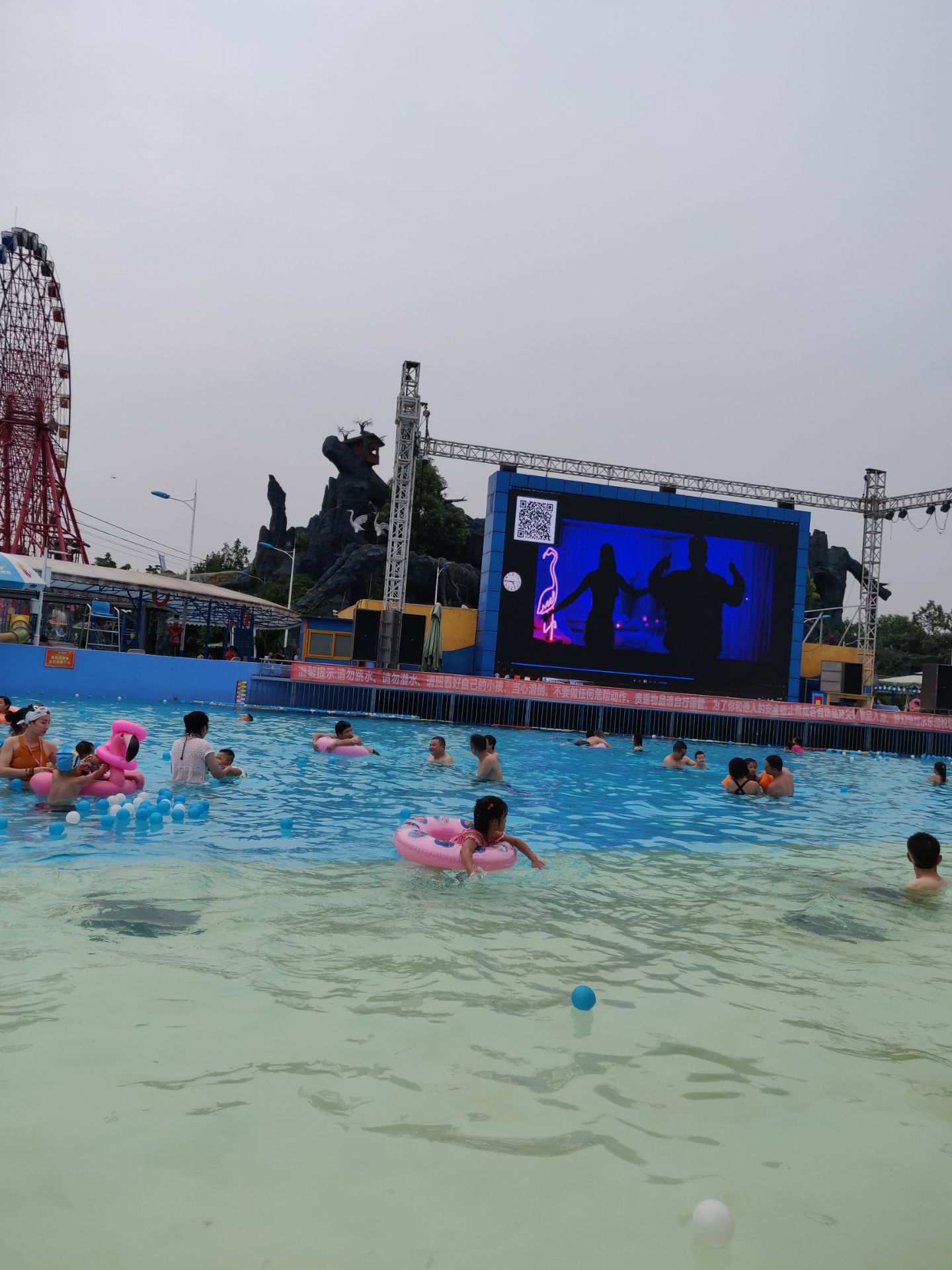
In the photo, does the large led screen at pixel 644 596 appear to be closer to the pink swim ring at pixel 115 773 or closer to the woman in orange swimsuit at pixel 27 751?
the pink swim ring at pixel 115 773

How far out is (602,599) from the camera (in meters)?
33.3

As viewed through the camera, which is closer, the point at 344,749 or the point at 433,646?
the point at 344,749

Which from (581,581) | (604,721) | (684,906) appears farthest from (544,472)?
(684,906)

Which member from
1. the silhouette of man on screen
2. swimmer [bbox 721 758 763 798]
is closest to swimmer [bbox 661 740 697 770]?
swimmer [bbox 721 758 763 798]

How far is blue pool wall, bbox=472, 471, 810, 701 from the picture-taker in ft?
108

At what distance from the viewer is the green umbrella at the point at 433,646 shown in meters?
32.0

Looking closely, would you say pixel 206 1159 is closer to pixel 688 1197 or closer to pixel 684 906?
pixel 688 1197

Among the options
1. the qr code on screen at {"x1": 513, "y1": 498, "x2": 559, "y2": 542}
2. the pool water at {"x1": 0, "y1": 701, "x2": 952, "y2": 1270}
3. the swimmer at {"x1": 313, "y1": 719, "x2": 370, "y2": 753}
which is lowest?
the pool water at {"x1": 0, "y1": 701, "x2": 952, "y2": 1270}

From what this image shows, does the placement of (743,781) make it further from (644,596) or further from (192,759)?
(644,596)

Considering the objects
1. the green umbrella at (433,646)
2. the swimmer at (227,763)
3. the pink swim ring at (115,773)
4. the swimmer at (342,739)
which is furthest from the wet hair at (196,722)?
the green umbrella at (433,646)

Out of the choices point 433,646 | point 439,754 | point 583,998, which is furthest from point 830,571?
point 583,998

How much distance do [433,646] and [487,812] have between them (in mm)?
24491

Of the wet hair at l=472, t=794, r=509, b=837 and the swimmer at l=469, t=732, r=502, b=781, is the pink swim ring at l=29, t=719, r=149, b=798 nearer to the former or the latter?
the wet hair at l=472, t=794, r=509, b=837

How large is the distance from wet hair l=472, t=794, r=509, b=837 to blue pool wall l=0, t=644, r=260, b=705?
18.4 meters
